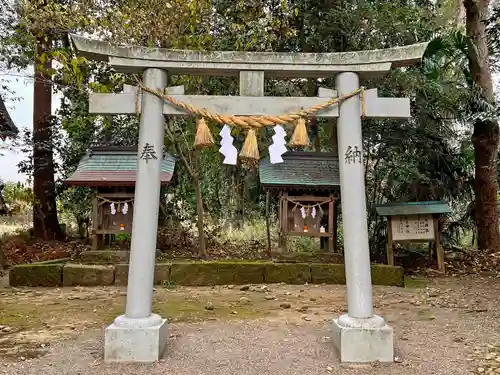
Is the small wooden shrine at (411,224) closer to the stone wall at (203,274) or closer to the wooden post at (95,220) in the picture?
the stone wall at (203,274)

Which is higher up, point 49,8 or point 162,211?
point 49,8

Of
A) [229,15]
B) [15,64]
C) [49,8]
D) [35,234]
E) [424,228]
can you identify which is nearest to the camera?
[49,8]

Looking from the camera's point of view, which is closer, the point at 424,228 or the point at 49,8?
the point at 49,8

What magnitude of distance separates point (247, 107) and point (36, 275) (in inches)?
211

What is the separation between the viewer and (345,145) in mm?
4340

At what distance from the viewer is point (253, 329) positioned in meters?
5.04

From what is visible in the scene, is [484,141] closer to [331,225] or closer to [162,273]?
[331,225]

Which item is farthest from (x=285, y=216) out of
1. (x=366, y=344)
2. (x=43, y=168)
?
(x=43, y=168)

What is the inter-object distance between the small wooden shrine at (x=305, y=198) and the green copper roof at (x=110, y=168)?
2.14m

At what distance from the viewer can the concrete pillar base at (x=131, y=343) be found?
3.93 m

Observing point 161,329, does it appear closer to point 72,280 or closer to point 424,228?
point 72,280

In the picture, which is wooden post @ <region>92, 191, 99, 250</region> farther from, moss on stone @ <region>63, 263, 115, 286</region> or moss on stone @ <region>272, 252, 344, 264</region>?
moss on stone @ <region>272, 252, 344, 264</region>

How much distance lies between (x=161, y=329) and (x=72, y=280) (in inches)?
166

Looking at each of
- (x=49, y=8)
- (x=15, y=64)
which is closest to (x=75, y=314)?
(x=49, y=8)
